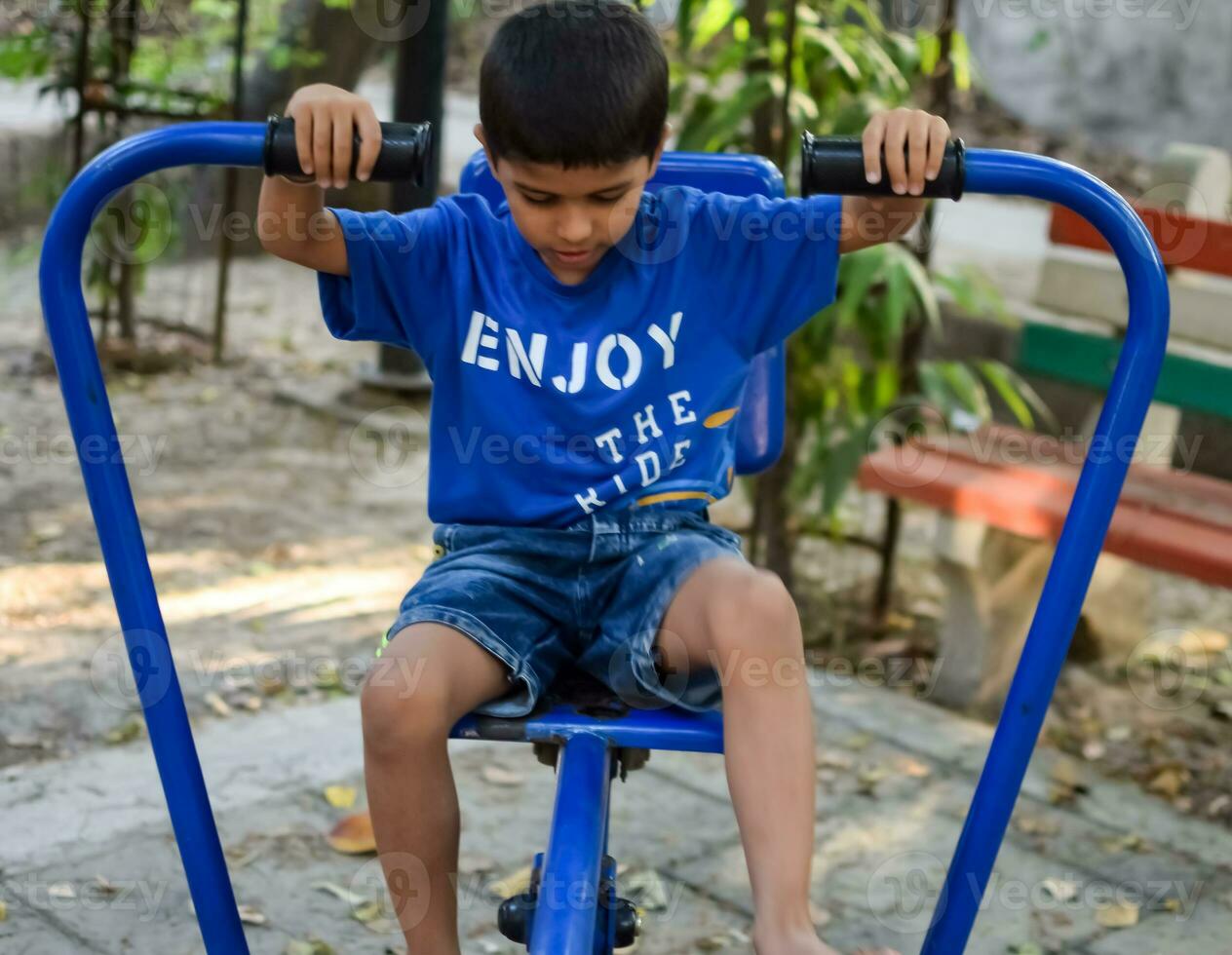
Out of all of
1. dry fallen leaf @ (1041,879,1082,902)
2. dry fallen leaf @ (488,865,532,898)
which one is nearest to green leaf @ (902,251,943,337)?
dry fallen leaf @ (1041,879,1082,902)

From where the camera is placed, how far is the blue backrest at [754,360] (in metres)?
2.01

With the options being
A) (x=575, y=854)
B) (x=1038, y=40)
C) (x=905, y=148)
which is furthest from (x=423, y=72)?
(x=1038, y=40)

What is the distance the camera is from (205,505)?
3975 millimetres

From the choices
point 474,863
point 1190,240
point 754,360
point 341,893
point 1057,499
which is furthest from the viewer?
point 1190,240

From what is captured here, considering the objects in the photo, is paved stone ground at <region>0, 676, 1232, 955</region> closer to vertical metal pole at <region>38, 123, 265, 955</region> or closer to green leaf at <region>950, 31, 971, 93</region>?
vertical metal pole at <region>38, 123, 265, 955</region>

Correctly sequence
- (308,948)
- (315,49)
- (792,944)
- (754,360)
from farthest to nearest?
(315,49) < (308,948) < (754,360) < (792,944)

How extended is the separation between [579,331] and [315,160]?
38 centimetres

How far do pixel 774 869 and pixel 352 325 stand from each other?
737 mm

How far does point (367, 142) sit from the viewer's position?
1504mm

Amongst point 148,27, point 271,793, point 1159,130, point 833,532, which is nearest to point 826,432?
point 833,532

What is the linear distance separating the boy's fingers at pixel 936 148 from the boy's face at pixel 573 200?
0.29 m

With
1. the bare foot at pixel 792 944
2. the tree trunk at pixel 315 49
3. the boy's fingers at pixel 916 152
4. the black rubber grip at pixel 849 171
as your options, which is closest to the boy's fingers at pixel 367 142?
the black rubber grip at pixel 849 171

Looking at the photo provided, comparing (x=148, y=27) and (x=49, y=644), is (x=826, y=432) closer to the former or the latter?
(x=49, y=644)

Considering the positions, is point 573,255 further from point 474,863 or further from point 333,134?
point 474,863
